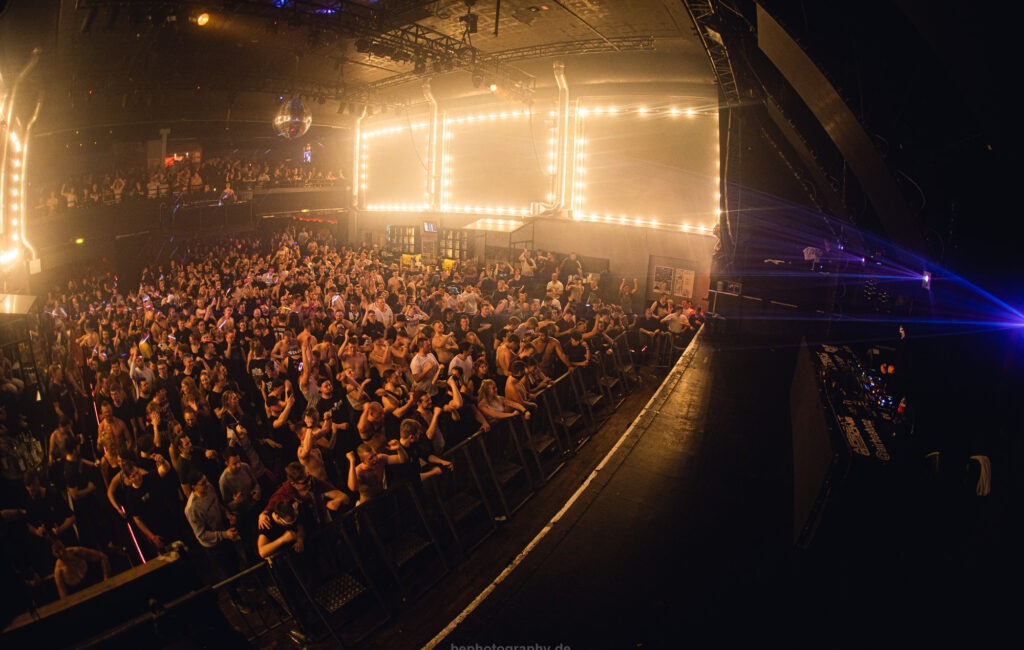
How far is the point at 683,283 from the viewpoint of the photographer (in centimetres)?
1490

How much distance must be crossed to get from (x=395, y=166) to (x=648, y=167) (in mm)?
12703

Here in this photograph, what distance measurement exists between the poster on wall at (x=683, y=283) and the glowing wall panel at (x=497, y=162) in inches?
226

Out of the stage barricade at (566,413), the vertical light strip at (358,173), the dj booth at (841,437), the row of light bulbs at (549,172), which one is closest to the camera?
the dj booth at (841,437)

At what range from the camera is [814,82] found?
511cm

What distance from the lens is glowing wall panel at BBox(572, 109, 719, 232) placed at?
571 inches

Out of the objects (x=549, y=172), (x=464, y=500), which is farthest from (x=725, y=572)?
(x=549, y=172)

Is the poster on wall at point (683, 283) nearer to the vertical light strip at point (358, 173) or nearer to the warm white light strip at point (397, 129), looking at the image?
the warm white light strip at point (397, 129)

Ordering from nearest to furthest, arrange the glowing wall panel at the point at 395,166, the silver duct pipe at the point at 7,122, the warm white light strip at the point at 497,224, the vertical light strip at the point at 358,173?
the silver duct pipe at the point at 7,122 → the warm white light strip at the point at 497,224 → the glowing wall panel at the point at 395,166 → the vertical light strip at the point at 358,173

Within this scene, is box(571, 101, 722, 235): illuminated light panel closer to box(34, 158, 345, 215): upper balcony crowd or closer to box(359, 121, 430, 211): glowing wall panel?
box(359, 121, 430, 211): glowing wall panel

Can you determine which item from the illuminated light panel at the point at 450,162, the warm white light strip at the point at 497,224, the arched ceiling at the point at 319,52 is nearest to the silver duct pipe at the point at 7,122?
the arched ceiling at the point at 319,52

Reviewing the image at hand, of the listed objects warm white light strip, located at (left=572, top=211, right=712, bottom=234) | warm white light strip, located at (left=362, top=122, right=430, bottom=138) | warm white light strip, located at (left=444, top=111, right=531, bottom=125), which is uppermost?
warm white light strip, located at (left=362, top=122, right=430, bottom=138)

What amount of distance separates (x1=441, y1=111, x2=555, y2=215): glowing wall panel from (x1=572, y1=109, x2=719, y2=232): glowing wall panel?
5.26 feet

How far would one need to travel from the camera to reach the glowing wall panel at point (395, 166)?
21.8 m

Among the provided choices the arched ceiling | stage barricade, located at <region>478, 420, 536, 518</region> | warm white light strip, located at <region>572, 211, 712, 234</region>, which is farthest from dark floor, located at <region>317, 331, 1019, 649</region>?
warm white light strip, located at <region>572, 211, 712, 234</region>
